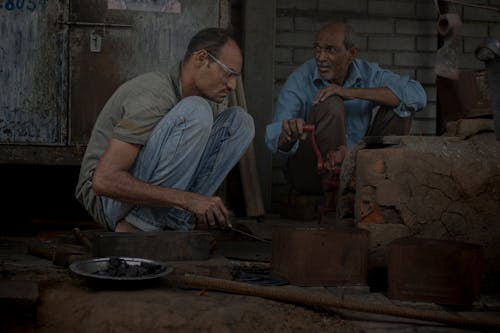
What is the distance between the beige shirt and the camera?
412cm

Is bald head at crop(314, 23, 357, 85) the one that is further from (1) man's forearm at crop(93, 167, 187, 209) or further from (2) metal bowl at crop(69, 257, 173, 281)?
(2) metal bowl at crop(69, 257, 173, 281)

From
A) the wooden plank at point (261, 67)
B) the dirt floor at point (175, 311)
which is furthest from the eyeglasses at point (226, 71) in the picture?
the wooden plank at point (261, 67)

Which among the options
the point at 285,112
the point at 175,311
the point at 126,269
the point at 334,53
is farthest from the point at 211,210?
the point at 334,53

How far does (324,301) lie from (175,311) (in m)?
0.68

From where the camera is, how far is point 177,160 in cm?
424

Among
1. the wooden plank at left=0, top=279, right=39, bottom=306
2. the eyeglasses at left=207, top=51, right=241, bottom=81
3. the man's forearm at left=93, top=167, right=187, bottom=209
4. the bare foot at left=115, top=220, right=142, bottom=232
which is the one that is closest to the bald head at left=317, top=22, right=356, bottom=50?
the eyeglasses at left=207, top=51, right=241, bottom=81

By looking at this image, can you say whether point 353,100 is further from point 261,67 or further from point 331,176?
point 331,176

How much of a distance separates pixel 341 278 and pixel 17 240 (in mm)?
2527

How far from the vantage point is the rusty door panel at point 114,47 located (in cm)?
531

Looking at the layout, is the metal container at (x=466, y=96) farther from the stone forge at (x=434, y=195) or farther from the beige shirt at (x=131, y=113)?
the beige shirt at (x=131, y=113)

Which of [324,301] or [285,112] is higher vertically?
[285,112]

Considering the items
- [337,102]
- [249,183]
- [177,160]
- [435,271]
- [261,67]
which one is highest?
[261,67]

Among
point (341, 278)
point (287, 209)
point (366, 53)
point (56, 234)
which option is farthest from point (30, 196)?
point (341, 278)

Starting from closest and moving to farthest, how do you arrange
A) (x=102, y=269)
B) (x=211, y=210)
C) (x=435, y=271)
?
(x=435, y=271) → (x=102, y=269) → (x=211, y=210)
